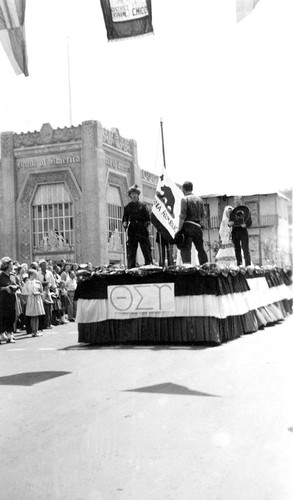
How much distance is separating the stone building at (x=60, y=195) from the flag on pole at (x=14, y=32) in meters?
27.7

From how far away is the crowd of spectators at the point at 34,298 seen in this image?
12.4m

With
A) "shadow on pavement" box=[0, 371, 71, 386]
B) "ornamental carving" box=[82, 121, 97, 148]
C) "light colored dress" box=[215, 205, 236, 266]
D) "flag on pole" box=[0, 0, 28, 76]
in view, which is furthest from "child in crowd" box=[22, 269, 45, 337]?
"ornamental carving" box=[82, 121, 97, 148]

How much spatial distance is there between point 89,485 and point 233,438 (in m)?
1.27

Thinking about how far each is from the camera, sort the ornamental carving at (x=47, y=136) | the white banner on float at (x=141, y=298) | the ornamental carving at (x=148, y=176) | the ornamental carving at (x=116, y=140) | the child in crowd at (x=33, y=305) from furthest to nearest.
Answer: the ornamental carving at (x=148, y=176)
the ornamental carving at (x=116, y=140)
the ornamental carving at (x=47, y=136)
the child in crowd at (x=33, y=305)
the white banner on float at (x=141, y=298)

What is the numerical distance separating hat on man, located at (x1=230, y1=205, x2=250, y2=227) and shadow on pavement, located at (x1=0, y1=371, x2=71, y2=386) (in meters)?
6.71

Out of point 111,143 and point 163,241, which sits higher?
point 111,143

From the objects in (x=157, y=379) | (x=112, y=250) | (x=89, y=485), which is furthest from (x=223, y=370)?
(x=112, y=250)

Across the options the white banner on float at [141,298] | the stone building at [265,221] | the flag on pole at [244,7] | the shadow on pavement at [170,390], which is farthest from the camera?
the stone building at [265,221]

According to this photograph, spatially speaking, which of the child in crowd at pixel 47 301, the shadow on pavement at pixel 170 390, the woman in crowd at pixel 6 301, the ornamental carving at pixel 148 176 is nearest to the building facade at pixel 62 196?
the ornamental carving at pixel 148 176

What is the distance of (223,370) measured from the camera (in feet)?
23.2

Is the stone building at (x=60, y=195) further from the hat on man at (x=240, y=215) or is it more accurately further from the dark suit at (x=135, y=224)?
the dark suit at (x=135, y=224)

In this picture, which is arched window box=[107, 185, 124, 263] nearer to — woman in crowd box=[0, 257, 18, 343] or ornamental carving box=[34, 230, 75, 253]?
ornamental carving box=[34, 230, 75, 253]

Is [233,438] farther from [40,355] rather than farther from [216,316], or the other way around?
[40,355]

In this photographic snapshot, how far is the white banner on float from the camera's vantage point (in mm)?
9625
